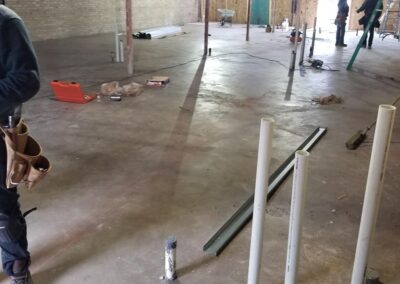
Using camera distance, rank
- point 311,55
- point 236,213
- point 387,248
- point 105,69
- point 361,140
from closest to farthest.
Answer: point 387,248 → point 236,213 → point 361,140 → point 105,69 → point 311,55

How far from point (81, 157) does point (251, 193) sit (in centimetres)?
157

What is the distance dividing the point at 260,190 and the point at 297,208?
151 millimetres

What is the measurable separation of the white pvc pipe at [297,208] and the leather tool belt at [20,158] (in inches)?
45.5

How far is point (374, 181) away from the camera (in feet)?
4.79

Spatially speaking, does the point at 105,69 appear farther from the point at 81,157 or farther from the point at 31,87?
the point at 31,87

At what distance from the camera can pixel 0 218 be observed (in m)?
1.82

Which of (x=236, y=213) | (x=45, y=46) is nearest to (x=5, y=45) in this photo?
(x=236, y=213)

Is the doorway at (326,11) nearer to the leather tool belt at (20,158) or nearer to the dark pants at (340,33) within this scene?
the dark pants at (340,33)

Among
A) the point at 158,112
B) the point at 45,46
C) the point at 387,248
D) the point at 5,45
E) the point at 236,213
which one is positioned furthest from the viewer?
the point at 45,46

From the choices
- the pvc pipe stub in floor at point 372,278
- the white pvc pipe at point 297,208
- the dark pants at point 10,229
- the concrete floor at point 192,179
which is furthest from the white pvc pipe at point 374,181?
the dark pants at point 10,229

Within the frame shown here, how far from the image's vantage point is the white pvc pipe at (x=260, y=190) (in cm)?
146

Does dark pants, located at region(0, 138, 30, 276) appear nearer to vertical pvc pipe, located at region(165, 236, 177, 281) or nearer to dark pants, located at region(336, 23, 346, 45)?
vertical pvc pipe, located at region(165, 236, 177, 281)

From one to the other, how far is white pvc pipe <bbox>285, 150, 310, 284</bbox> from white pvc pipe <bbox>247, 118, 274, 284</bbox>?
0.36 ft

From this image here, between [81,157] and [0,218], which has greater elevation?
[0,218]
